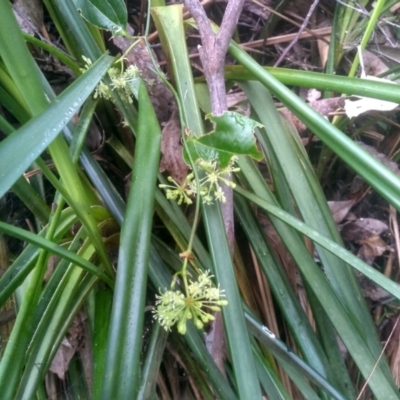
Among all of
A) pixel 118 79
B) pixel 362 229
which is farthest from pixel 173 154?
pixel 362 229

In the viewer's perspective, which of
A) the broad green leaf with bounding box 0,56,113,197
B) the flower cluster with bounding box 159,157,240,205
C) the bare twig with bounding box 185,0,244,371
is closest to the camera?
the broad green leaf with bounding box 0,56,113,197

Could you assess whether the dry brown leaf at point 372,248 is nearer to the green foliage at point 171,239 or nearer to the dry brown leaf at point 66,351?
the green foliage at point 171,239

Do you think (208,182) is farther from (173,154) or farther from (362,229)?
(362,229)

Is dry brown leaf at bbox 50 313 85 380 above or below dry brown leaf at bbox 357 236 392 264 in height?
below

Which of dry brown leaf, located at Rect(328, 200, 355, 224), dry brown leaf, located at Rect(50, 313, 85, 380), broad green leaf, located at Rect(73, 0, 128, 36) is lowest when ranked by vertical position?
dry brown leaf, located at Rect(50, 313, 85, 380)

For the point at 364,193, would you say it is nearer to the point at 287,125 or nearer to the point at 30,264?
the point at 287,125

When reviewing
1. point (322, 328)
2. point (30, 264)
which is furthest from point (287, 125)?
point (30, 264)

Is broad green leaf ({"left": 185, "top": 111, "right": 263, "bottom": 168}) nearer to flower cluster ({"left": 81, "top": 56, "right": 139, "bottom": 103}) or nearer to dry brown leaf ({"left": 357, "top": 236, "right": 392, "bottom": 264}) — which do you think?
flower cluster ({"left": 81, "top": 56, "right": 139, "bottom": 103})

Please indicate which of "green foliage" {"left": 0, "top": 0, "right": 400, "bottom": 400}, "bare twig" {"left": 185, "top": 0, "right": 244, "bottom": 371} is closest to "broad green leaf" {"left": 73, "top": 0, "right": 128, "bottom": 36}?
"green foliage" {"left": 0, "top": 0, "right": 400, "bottom": 400}
